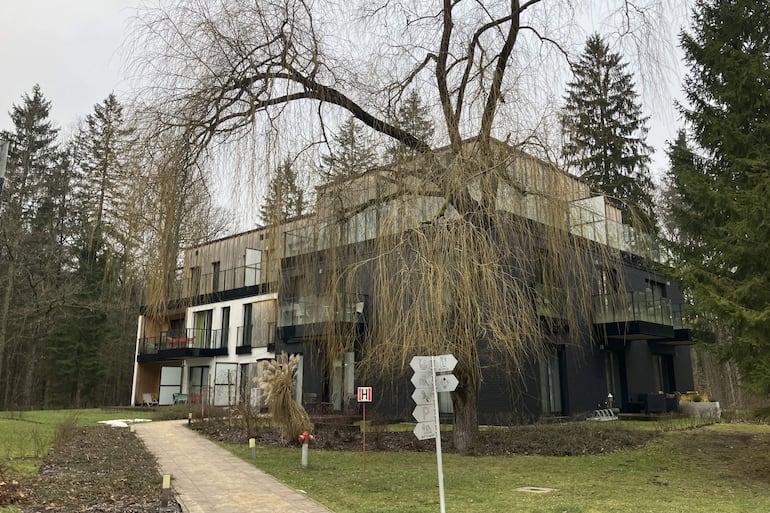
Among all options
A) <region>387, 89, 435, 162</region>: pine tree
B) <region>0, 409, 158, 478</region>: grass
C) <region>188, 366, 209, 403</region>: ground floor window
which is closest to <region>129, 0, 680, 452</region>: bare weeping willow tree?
<region>387, 89, 435, 162</region>: pine tree

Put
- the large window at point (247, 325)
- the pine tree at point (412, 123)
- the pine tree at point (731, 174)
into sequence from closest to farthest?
the pine tree at point (731, 174), the pine tree at point (412, 123), the large window at point (247, 325)

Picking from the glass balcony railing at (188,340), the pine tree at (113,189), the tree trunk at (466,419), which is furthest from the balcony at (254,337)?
the pine tree at (113,189)

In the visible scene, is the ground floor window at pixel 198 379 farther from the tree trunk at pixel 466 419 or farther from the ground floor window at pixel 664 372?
the ground floor window at pixel 664 372

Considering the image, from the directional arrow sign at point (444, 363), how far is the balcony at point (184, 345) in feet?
80.2

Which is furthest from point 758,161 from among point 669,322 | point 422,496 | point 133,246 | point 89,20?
point 669,322

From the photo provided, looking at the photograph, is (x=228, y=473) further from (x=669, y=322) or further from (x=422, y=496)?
(x=669, y=322)

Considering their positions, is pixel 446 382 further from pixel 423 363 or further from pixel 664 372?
pixel 664 372

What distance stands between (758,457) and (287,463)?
8832mm

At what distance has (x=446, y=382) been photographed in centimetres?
616

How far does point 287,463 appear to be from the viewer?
36.6 ft

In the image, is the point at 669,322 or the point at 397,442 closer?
Answer: the point at 397,442

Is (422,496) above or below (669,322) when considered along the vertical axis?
A: below

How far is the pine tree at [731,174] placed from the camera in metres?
8.76

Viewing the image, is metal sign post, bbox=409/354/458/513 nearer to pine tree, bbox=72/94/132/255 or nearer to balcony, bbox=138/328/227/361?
pine tree, bbox=72/94/132/255
